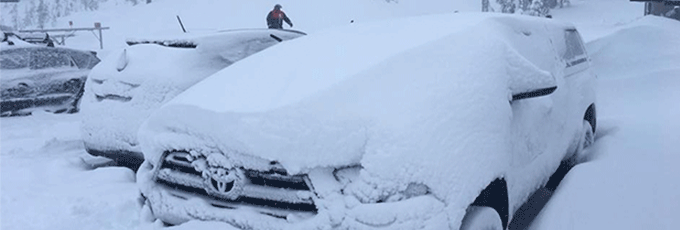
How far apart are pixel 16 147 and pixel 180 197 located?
16.6 feet

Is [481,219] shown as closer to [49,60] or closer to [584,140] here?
[584,140]

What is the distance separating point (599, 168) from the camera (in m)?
4.26

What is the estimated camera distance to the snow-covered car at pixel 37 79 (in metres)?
8.60

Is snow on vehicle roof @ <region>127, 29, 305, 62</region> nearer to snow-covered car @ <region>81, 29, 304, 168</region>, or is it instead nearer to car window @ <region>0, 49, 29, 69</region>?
snow-covered car @ <region>81, 29, 304, 168</region>

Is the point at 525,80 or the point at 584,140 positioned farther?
the point at 584,140

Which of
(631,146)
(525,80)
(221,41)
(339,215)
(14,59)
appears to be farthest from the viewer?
(14,59)

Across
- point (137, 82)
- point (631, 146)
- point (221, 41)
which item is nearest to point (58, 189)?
point (137, 82)

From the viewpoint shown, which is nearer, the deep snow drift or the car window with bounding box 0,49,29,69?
the deep snow drift

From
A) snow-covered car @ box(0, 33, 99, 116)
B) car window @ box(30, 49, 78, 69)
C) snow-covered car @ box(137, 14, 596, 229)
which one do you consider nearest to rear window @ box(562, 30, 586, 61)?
snow-covered car @ box(137, 14, 596, 229)

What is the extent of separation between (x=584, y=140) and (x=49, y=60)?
776 centimetres

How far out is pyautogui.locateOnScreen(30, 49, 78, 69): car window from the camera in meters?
9.00

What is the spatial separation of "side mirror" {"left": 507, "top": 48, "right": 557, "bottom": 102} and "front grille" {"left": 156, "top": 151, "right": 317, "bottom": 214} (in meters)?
1.25

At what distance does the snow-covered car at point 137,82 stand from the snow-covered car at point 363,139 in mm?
1629

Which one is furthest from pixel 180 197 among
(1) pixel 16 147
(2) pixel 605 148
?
(1) pixel 16 147
